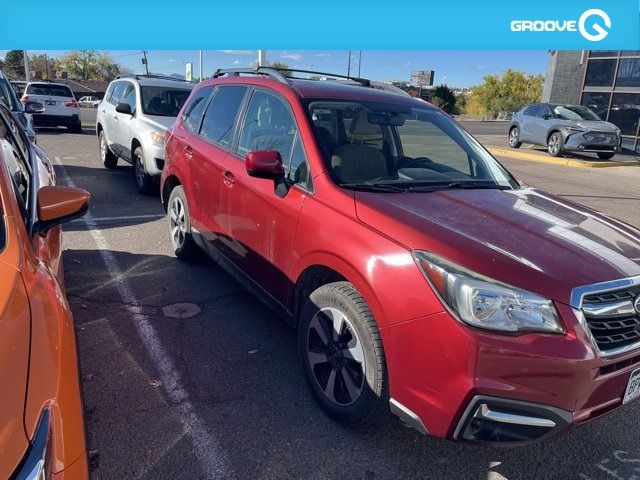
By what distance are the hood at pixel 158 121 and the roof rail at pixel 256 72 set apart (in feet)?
10.6

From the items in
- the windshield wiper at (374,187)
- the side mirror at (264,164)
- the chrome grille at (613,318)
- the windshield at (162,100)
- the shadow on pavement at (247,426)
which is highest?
the windshield at (162,100)

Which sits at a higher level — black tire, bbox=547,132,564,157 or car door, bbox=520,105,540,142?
car door, bbox=520,105,540,142

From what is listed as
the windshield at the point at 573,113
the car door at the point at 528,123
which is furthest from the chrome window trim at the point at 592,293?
the car door at the point at 528,123

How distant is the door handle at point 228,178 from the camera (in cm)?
388

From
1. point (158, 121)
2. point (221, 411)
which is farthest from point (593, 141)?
point (221, 411)

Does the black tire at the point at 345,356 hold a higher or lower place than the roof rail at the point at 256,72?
lower

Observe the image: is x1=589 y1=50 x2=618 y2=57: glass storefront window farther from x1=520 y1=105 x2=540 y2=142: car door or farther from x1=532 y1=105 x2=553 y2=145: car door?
x1=532 y1=105 x2=553 y2=145: car door

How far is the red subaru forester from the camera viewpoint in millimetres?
2174

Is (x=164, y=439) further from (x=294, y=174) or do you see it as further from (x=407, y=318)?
(x=294, y=174)

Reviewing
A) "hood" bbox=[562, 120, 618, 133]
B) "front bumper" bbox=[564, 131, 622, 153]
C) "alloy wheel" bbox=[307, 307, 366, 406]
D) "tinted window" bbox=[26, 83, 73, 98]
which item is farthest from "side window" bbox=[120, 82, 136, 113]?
"hood" bbox=[562, 120, 618, 133]

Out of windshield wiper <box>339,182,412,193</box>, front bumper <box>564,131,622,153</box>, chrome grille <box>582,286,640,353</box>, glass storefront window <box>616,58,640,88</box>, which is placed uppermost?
glass storefront window <box>616,58,640,88</box>

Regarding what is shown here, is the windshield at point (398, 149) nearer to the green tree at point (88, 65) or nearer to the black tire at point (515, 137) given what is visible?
the black tire at point (515, 137)

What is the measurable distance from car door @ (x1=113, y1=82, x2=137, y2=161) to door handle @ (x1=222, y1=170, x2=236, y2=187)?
5300 millimetres

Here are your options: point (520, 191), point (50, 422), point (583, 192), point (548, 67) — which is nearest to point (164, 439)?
point (50, 422)
